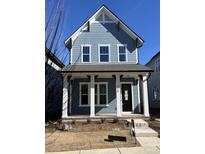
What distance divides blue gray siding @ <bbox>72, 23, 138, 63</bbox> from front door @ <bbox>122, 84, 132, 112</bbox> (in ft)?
5.99

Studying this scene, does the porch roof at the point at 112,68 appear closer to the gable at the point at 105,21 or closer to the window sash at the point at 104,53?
the window sash at the point at 104,53

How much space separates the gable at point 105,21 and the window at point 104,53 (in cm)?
166

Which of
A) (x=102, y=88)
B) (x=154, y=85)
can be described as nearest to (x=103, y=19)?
(x=102, y=88)

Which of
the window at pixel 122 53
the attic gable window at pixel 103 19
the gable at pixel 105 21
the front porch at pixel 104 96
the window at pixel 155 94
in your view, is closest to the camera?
the gable at pixel 105 21

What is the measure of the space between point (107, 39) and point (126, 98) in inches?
168

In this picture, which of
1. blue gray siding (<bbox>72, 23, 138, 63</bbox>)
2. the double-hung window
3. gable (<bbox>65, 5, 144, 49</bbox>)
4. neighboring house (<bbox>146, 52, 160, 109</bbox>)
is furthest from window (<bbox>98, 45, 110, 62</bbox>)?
neighboring house (<bbox>146, 52, 160, 109</bbox>)

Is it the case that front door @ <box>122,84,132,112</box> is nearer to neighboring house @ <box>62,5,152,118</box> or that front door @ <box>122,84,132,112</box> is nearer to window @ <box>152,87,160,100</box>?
neighboring house @ <box>62,5,152,118</box>

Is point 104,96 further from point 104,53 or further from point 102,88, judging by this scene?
point 104,53

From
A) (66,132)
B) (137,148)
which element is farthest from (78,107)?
(137,148)

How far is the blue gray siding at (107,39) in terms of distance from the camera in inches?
524

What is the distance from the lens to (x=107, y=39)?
532 inches

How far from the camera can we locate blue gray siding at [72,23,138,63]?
13305mm

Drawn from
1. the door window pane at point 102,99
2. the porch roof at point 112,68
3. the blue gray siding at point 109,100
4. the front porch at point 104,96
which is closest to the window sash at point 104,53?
the porch roof at point 112,68
